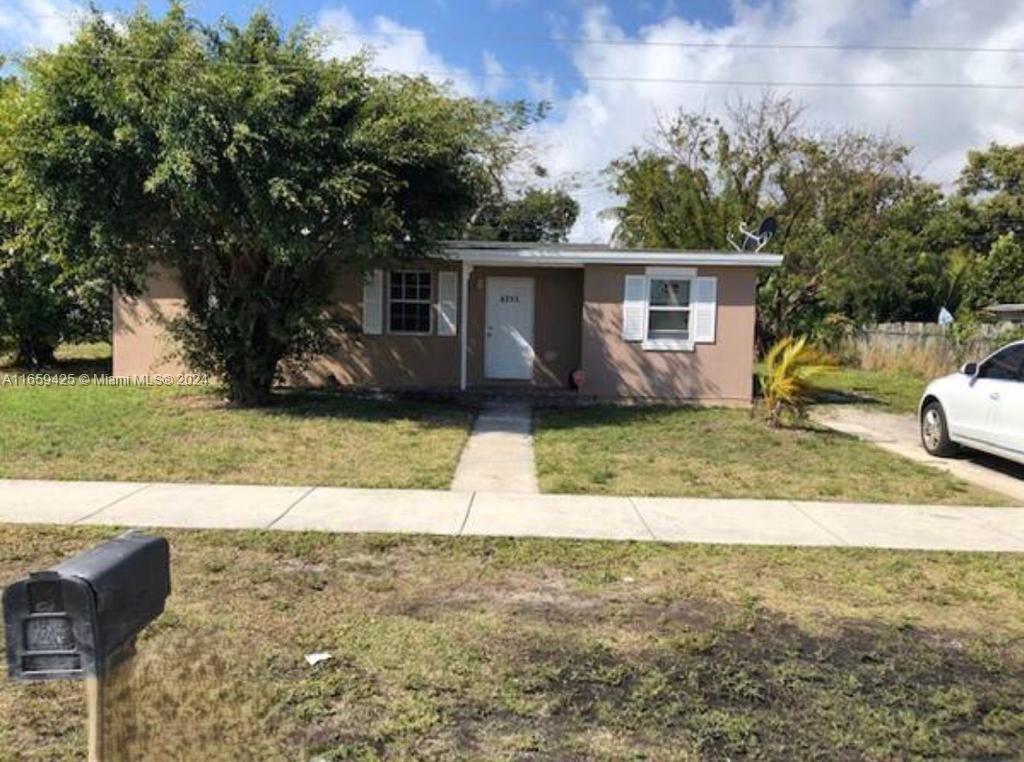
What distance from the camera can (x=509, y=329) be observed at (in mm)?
17719

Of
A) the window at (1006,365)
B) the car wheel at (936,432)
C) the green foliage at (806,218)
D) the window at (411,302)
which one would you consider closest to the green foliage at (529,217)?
the green foliage at (806,218)

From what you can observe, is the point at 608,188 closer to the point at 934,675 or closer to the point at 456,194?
the point at 456,194

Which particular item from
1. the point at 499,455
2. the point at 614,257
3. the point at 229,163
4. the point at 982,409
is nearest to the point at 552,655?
the point at 499,455

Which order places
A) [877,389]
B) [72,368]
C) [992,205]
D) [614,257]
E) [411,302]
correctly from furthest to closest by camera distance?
[992,205] < [877,389] < [72,368] < [411,302] < [614,257]

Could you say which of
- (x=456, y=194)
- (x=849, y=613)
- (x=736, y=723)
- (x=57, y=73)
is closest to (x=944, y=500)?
(x=849, y=613)

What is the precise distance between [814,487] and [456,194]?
7.45m

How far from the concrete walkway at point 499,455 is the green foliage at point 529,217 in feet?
64.7

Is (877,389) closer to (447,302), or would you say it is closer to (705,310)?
(705,310)

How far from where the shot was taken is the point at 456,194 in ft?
45.3

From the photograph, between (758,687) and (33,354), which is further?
(33,354)

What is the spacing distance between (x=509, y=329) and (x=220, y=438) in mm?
7797

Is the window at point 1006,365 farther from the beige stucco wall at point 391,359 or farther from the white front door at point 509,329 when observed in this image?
the beige stucco wall at point 391,359

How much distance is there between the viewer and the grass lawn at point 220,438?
9.09 meters

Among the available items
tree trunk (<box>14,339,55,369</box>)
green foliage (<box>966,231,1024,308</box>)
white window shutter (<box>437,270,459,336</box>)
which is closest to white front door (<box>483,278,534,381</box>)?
white window shutter (<box>437,270,459,336</box>)
